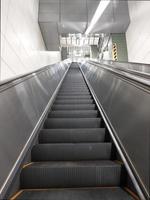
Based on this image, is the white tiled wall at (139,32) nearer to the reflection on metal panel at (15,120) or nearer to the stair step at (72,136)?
the stair step at (72,136)

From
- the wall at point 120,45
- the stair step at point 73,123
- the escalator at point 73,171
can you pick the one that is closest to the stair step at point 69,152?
the escalator at point 73,171

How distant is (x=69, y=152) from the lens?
88.0 inches

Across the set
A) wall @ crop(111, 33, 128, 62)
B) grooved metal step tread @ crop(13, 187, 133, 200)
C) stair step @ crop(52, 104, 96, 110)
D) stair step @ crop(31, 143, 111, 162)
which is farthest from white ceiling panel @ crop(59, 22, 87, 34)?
grooved metal step tread @ crop(13, 187, 133, 200)

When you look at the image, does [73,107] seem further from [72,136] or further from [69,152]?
[69,152]

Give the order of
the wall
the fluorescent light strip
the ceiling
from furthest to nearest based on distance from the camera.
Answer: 1. the wall
2. the ceiling
3. the fluorescent light strip

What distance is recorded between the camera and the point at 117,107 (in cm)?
262

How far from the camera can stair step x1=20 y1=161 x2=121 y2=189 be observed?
6.07ft

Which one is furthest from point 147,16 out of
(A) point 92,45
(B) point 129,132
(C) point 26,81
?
(A) point 92,45

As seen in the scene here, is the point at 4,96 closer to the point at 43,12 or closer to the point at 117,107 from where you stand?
the point at 117,107

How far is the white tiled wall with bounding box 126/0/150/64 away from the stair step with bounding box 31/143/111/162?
6.66 m

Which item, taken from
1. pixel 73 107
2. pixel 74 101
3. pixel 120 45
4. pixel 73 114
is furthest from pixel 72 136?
pixel 120 45

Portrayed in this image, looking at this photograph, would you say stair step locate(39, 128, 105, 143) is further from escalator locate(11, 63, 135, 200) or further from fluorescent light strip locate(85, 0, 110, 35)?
fluorescent light strip locate(85, 0, 110, 35)

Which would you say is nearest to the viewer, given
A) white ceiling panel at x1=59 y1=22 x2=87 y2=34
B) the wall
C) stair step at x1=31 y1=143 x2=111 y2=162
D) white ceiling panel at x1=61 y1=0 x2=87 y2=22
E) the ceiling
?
stair step at x1=31 y1=143 x2=111 y2=162

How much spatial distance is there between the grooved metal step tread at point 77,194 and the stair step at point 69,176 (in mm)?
72
